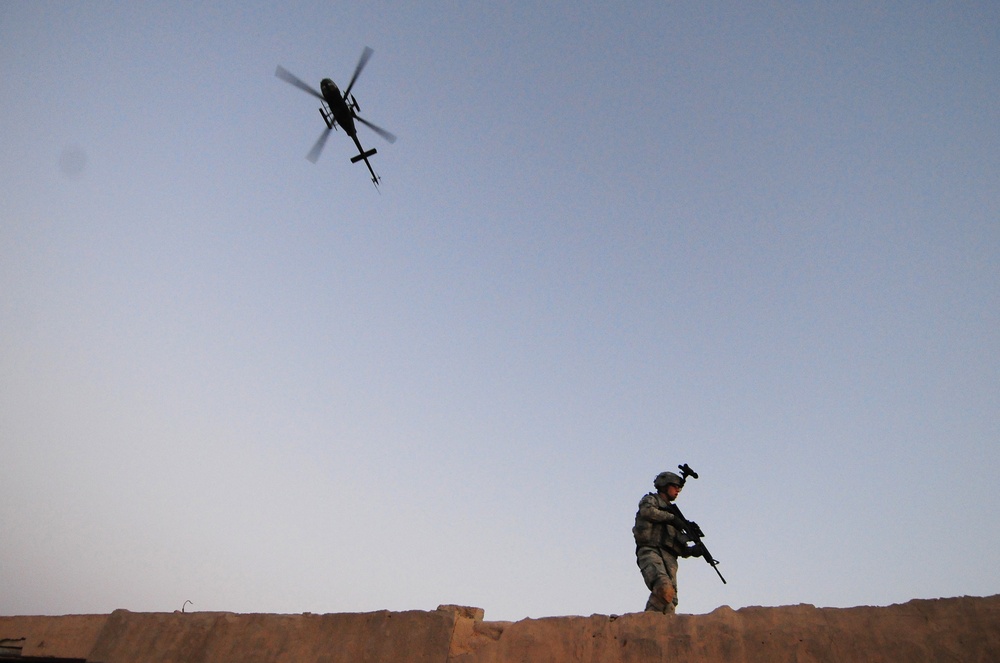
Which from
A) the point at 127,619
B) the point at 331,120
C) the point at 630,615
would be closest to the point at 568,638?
the point at 630,615

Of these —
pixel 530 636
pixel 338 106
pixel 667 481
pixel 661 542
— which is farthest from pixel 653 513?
pixel 338 106

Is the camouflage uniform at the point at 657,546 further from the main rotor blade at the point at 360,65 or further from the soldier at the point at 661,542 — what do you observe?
the main rotor blade at the point at 360,65

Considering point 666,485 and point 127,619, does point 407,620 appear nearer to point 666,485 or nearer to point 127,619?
point 127,619

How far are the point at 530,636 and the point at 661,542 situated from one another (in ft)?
6.92

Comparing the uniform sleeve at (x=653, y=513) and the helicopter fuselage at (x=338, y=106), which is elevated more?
the helicopter fuselage at (x=338, y=106)

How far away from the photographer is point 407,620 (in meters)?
4.50

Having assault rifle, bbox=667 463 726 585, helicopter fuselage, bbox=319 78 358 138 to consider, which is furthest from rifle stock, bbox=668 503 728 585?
helicopter fuselage, bbox=319 78 358 138

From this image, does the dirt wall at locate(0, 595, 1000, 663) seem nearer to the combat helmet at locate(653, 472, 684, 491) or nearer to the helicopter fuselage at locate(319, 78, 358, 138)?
the combat helmet at locate(653, 472, 684, 491)

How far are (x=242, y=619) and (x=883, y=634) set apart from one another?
449 cm

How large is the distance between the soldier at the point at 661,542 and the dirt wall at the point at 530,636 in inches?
56.5

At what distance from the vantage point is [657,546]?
5.86 metres

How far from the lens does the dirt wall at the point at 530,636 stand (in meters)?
3.56

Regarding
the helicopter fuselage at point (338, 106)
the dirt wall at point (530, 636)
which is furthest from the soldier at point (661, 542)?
the helicopter fuselage at point (338, 106)

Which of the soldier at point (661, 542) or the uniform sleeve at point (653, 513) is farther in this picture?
the uniform sleeve at point (653, 513)
